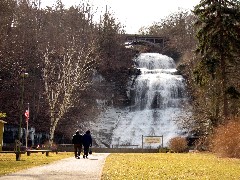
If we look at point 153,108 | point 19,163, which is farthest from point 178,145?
point 19,163

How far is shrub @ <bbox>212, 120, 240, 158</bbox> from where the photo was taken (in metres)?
23.4

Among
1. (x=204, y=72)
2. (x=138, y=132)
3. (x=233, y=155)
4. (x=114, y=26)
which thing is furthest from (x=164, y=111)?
(x=233, y=155)

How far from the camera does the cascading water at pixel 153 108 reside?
55422mm

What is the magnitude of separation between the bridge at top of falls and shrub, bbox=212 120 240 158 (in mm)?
61811

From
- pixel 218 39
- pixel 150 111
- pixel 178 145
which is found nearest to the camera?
pixel 218 39

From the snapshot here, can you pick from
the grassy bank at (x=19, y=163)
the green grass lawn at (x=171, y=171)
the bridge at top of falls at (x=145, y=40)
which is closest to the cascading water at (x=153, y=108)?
the bridge at top of falls at (x=145, y=40)

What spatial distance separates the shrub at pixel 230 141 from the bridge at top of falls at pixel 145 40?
61811mm

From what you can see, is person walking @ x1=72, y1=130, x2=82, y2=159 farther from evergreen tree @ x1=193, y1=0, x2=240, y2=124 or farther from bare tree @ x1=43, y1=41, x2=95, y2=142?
bare tree @ x1=43, y1=41, x2=95, y2=142

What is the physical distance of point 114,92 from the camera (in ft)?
217

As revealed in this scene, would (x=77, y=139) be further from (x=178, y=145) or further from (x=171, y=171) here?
(x=178, y=145)

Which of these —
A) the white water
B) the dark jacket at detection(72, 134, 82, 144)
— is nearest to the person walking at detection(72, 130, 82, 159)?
the dark jacket at detection(72, 134, 82, 144)

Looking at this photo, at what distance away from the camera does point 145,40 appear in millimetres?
88062

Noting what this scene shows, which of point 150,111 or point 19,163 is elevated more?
point 150,111

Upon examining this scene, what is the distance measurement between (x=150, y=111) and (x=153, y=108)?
93 cm
